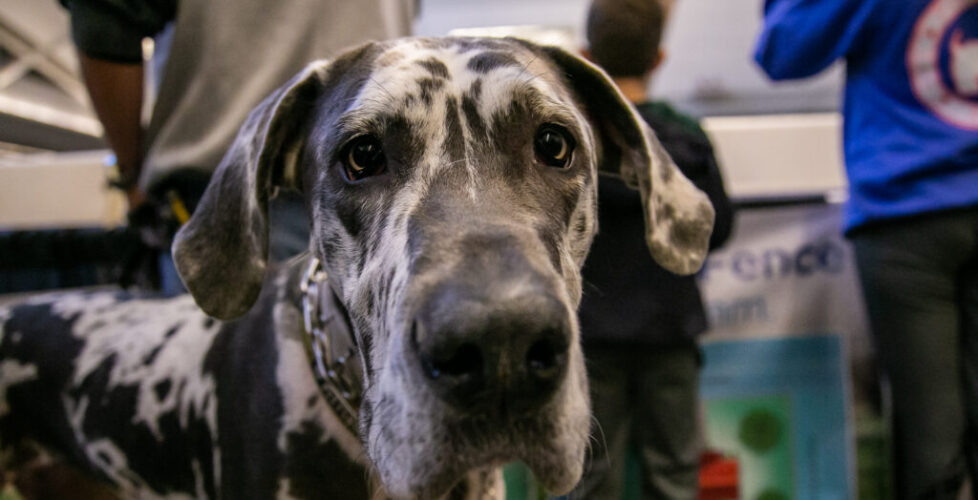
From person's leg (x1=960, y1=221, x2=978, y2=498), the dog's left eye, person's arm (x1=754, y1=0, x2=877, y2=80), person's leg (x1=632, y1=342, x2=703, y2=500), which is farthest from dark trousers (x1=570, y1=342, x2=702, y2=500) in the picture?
person's arm (x1=754, y1=0, x2=877, y2=80)

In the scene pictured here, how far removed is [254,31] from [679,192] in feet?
4.04

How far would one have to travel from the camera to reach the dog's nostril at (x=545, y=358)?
0.73m

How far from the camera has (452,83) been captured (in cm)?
108

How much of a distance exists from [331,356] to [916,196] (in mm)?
1891

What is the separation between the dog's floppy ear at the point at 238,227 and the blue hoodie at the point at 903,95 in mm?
1803

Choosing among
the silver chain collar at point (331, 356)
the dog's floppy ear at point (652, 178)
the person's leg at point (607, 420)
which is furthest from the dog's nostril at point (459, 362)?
the person's leg at point (607, 420)

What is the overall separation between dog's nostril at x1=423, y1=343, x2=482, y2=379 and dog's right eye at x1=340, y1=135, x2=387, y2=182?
47 cm

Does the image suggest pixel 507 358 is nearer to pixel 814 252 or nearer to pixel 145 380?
pixel 145 380

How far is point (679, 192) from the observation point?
135cm

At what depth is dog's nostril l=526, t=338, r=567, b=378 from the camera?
0.73 meters

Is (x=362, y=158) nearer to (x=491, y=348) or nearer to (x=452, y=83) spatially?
(x=452, y=83)

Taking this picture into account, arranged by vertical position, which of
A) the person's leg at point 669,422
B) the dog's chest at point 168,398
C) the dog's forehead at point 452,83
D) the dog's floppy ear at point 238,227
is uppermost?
the dog's forehead at point 452,83

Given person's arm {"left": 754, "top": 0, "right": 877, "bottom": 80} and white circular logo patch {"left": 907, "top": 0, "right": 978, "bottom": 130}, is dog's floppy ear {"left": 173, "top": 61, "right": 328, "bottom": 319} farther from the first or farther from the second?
white circular logo patch {"left": 907, "top": 0, "right": 978, "bottom": 130}

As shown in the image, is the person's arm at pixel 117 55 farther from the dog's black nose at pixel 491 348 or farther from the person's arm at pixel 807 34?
the person's arm at pixel 807 34
